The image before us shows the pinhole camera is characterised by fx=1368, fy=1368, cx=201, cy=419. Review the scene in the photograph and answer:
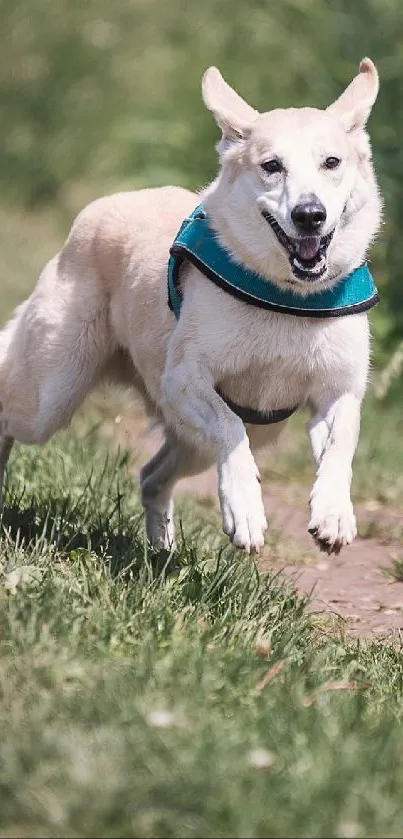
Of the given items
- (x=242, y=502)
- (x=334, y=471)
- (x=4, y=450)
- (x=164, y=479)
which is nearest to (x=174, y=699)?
(x=242, y=502)

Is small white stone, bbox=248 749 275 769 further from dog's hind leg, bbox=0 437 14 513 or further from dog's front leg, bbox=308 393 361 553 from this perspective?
dog's hind leg, bbox=0 437 14 513

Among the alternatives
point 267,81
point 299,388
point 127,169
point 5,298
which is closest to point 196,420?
point 299,388

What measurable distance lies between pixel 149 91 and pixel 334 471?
8.61 metres

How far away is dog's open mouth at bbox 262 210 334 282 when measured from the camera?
413 cm

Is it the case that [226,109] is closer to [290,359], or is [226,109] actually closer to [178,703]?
[290,359]

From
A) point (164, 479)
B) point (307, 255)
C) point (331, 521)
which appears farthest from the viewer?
point (164, 479)

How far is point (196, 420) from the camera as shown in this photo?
4.41 m

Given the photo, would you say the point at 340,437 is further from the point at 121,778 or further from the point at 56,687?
the point at 121,778

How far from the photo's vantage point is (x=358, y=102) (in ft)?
15.0

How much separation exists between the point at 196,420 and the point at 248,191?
2.45 feet

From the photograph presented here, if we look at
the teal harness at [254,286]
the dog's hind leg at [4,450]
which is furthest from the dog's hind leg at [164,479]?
the teal harness at [254,286]

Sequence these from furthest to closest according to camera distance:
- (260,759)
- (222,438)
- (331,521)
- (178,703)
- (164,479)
Result: (164,479), (222,438), (331,521), (178,703), (260,759)

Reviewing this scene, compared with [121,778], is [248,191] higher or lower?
higher

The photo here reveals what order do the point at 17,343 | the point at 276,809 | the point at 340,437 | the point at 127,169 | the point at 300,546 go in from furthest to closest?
the point at 127,169 → the point at 300,546 → the point at 17,343 → the point at 340,437 → the point at 276,809
